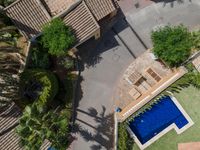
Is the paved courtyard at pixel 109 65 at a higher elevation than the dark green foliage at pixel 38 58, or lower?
lower

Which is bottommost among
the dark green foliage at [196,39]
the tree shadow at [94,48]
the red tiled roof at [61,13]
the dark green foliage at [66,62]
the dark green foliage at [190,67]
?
the dark green foliage at [190,67]

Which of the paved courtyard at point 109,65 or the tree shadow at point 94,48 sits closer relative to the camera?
the paved courtyard at point 109,65

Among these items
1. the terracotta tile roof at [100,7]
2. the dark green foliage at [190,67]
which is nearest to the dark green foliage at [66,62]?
the terracotta tile roof at [100,7]

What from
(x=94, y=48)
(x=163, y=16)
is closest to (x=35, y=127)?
(x=94, y=48)

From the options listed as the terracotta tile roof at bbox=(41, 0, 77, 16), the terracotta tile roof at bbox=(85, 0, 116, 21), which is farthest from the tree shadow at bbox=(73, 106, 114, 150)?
the terracotta tile roof at bbox=(41, 0, 77, 16)

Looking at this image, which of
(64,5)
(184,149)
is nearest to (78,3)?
(64,5)

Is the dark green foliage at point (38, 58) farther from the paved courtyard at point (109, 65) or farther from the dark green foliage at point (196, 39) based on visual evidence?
the dark green foliage at point (196, 39)

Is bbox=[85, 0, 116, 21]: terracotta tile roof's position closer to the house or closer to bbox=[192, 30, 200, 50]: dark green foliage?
the house
